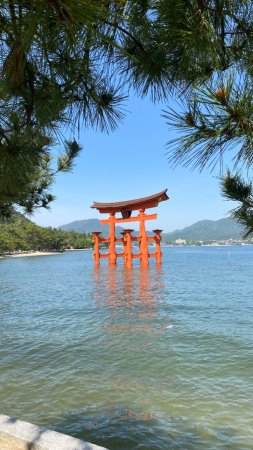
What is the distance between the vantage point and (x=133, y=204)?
29.6 metres

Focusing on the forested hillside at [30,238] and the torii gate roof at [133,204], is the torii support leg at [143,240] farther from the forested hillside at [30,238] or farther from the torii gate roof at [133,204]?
the forested hillside at [30,238]

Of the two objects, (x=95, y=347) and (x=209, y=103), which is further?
(x=95, y=347)

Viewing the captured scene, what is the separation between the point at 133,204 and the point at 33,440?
27.6m

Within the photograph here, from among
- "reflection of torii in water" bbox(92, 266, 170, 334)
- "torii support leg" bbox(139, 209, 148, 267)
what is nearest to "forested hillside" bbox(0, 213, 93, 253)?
"torii support leg" bbox(139, 209, 148, 267)

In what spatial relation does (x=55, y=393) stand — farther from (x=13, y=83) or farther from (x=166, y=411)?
(x=13, y=83)

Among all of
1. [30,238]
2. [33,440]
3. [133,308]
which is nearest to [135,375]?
[33,440]

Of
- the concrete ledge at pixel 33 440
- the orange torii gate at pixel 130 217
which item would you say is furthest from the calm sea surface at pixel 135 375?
the orange torii gate at pixel 130 217

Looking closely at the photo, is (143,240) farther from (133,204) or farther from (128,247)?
(133,204)

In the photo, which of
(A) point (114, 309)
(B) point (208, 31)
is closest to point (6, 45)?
(B) point (208, 31)

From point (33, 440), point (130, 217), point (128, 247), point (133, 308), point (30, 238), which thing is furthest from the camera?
point (30, 238)

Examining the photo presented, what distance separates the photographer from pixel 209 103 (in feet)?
4.54

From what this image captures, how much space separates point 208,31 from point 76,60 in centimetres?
85

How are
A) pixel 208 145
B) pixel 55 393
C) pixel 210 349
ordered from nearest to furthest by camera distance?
pixel 208 145 < pixel 55 393 < pixel 210 349

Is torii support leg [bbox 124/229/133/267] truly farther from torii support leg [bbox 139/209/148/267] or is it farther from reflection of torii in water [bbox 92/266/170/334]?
reflection of torii in water [bbox 92/266/170/334]
